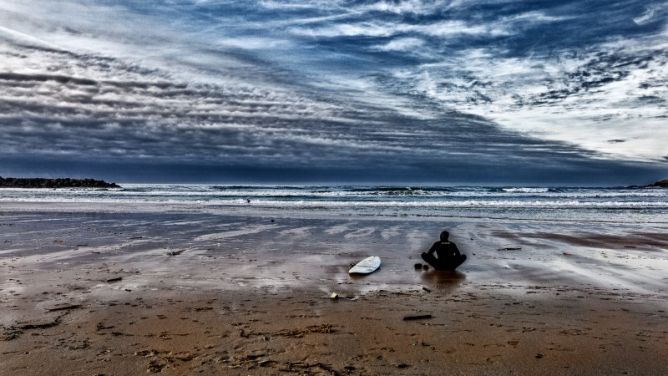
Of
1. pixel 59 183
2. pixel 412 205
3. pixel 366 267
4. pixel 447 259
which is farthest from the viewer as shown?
pixel 59 183

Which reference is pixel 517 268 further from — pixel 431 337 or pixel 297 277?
pixel 431 337

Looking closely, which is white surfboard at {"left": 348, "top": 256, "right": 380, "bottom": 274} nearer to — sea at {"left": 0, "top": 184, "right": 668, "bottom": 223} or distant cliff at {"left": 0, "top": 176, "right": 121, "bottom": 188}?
sea at {"left": 0, "top": 184, "right": 668, "bottom": 223}

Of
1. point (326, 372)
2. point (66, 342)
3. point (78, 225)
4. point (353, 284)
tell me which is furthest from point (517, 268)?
point (78, 225)

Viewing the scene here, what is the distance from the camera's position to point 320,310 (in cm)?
605

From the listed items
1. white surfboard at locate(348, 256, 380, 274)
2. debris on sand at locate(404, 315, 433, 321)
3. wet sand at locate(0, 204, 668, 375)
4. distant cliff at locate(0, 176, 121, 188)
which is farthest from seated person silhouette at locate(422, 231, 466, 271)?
distant cliff at locate(0, 176, 121, 188)

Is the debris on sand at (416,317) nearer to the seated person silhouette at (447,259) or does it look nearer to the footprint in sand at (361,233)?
the seated person silhouette at (447,259)

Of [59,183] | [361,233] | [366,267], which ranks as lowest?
[361,233]

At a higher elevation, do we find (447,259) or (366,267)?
(447,259)

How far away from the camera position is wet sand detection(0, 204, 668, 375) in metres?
4.28

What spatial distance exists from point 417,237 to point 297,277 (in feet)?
24.2

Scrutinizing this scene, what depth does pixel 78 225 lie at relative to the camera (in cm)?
1789

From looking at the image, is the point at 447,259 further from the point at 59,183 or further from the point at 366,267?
the point at 59,183

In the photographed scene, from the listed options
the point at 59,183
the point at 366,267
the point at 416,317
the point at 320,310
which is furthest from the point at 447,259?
the point at 59,183

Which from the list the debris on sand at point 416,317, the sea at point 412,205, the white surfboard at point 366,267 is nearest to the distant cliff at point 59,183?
the sea at point 412,205
